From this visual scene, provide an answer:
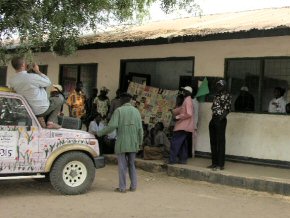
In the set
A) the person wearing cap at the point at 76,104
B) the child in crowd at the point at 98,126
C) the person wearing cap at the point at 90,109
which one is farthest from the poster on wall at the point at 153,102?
the person wearing cap at the point at 76,104

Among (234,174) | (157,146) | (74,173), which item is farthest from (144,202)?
(157,146)

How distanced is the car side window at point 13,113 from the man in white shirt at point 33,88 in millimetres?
173

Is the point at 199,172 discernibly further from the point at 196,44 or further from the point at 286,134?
the point at 196,44

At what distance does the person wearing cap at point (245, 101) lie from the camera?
10.7 m

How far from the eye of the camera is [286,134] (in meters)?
9.88

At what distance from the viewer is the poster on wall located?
12330mm

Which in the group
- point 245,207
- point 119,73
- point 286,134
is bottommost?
point 245,207

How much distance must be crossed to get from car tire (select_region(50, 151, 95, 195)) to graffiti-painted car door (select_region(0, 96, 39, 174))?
0.42 metres

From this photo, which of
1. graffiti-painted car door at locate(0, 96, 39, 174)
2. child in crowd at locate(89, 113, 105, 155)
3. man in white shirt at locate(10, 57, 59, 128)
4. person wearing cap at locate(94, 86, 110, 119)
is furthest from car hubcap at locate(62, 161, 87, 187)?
person wearing cap at locate(94, 86, 110, 119)

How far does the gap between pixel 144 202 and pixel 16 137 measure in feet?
7.29

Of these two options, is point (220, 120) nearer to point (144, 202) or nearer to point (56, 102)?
point (144, 202)

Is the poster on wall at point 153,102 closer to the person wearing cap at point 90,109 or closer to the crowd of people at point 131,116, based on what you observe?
the crowd of people at point 131,116

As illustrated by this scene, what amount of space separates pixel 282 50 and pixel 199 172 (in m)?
3.06

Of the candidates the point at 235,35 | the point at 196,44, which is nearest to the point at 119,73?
the point at 196,44
